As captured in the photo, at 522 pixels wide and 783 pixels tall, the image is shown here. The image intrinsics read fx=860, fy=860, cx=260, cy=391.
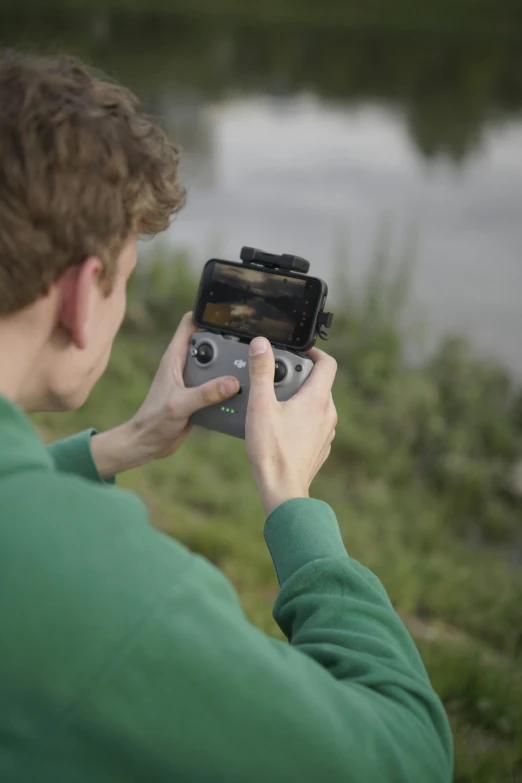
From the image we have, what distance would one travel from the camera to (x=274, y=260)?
4.97 feet

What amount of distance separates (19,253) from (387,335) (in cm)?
507

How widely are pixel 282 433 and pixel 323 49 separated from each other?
1390cm

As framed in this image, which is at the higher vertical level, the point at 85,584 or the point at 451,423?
the point at 85,584

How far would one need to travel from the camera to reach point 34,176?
0.88 meters

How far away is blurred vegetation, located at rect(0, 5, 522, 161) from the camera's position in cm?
1069

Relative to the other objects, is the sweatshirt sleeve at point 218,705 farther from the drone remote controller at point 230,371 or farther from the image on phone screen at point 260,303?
the image on phone screen at point 260,303

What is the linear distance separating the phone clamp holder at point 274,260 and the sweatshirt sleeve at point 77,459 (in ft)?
1.38

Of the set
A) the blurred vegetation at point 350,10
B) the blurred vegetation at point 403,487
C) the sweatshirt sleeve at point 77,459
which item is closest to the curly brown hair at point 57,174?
the sweatshirt sleeve at point 77,459

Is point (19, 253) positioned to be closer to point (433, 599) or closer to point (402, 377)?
point (433, 599)

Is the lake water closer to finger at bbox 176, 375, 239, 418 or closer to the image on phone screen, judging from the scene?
the image on phone screen

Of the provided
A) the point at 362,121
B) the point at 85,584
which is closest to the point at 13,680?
the point at 85,584

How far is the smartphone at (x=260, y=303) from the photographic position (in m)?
1.49

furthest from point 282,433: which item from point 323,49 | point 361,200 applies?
point 323,49

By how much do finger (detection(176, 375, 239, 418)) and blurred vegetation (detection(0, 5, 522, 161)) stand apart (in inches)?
329
